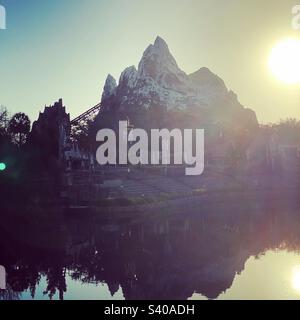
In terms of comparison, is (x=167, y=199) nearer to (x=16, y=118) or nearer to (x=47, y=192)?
(x=47, y=192)

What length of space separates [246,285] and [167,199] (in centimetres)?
2535

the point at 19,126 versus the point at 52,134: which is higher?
the point at 19,126

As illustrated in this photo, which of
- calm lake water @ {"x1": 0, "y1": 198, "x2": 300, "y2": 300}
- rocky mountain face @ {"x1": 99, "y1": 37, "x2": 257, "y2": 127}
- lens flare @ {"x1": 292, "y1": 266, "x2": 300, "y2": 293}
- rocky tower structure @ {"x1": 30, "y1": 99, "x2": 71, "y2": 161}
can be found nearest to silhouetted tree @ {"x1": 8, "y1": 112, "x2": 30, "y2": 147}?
rocky tower structure @ {"x1": 30, "y1": 99, "x2": 71, "y2": 161}

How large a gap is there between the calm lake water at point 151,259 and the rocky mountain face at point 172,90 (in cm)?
7126

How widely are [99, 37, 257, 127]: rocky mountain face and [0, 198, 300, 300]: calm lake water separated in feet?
234

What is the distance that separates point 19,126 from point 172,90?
7445 centimetres

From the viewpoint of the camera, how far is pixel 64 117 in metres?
42.4

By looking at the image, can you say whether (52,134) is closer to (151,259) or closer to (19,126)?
(19,126)

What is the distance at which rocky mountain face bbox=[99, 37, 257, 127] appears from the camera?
350 ft

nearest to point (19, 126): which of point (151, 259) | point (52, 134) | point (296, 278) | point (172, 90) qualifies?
point (52, 134)

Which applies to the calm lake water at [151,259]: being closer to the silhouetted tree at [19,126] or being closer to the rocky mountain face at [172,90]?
the silhouetted tree at [19,126]

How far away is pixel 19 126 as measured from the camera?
4738 centimetres

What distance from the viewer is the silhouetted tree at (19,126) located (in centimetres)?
4734

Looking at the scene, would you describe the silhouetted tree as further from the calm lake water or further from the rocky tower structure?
the calm lake water
